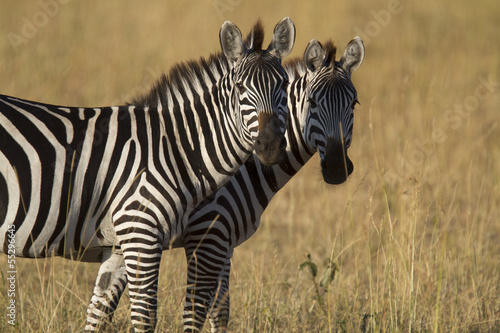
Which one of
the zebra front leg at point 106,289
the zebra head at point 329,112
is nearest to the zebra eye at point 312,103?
the zebra head at point 329,112

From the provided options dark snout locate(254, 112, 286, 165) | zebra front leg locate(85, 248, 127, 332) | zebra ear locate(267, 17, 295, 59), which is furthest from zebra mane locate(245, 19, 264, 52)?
zebra front leg locate(85, 248, 127, 332)

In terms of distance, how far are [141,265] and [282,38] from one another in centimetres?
210

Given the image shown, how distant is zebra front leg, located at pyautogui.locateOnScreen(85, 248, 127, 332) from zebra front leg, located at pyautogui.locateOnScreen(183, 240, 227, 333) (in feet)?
1.82

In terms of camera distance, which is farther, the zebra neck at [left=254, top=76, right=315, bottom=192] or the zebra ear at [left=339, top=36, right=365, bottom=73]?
the zebra ear at [left=339, top=36, right=365, bottom=73]

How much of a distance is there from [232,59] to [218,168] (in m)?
0.86

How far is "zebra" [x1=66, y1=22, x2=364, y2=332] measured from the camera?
184 inches

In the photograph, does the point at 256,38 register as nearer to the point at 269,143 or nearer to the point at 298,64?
the point at 269,143

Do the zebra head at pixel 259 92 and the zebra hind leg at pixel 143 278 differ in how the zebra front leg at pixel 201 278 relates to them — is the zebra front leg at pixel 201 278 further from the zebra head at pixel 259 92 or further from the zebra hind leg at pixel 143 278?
the zebra head at pixel 259 92

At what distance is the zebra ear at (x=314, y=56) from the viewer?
5148 millimetres

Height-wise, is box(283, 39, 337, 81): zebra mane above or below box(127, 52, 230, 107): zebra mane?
above

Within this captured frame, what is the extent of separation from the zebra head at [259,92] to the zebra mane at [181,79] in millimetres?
207

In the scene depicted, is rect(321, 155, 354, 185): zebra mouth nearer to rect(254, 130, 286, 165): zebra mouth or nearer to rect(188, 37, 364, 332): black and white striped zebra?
rect(188, 37, 364, 332): black and white striped zebra

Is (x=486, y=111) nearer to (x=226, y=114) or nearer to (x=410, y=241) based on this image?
(x=410, y=241)

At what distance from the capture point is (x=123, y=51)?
13508 millimetres
